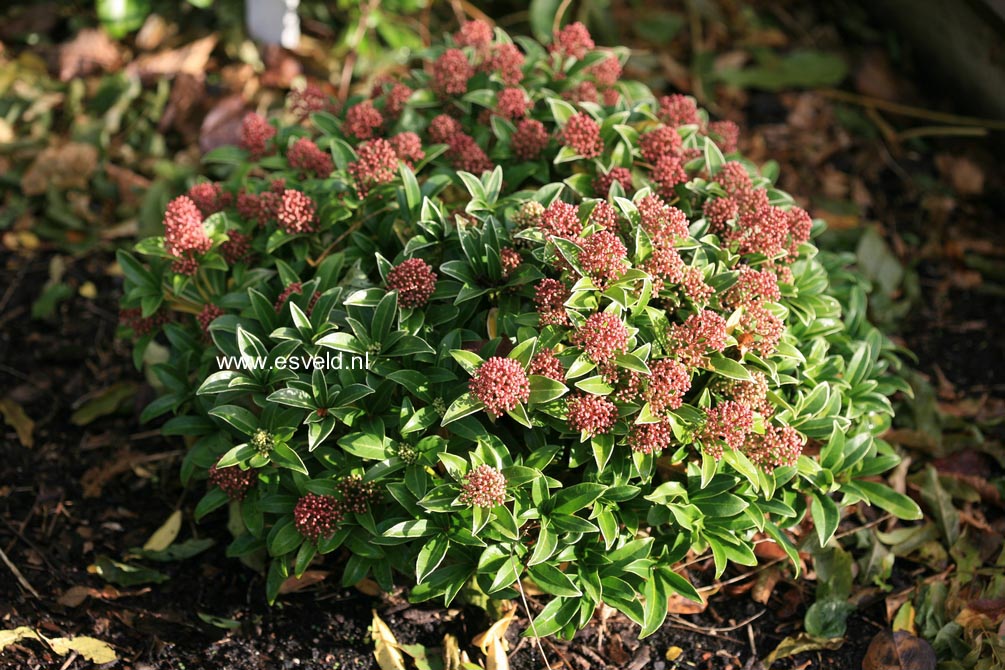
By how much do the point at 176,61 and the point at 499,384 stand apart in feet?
11.6

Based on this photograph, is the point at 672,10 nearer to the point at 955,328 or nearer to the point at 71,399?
the point at 955,328

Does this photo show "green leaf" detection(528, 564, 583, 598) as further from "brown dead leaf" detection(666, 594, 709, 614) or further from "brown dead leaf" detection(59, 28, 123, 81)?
"brown dead leaf" detection(59, 28, 123, 81)

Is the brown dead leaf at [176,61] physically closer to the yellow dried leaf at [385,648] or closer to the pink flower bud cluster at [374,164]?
the pink flower bud cluster at [374,164]

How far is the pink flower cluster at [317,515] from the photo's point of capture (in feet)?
8.55

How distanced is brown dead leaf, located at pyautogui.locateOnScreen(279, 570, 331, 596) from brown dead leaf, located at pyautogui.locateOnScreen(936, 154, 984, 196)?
381cm

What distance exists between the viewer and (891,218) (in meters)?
4.80

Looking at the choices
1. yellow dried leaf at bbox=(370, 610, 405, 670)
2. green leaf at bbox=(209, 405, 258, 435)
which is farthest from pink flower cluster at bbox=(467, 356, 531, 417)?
yellow dried leaf at bbox=(370, 610, 405, 670)

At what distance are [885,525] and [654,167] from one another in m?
1.59

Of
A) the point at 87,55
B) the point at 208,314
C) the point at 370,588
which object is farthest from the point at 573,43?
the point at 87,55

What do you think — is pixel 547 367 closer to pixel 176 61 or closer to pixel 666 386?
pixel 666 386

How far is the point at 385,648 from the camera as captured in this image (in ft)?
9.50

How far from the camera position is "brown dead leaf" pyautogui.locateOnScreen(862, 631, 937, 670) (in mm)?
2959

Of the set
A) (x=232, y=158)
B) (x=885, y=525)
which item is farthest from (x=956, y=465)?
(x=232, y=158)

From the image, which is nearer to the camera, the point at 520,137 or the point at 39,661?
the point at 39,661
